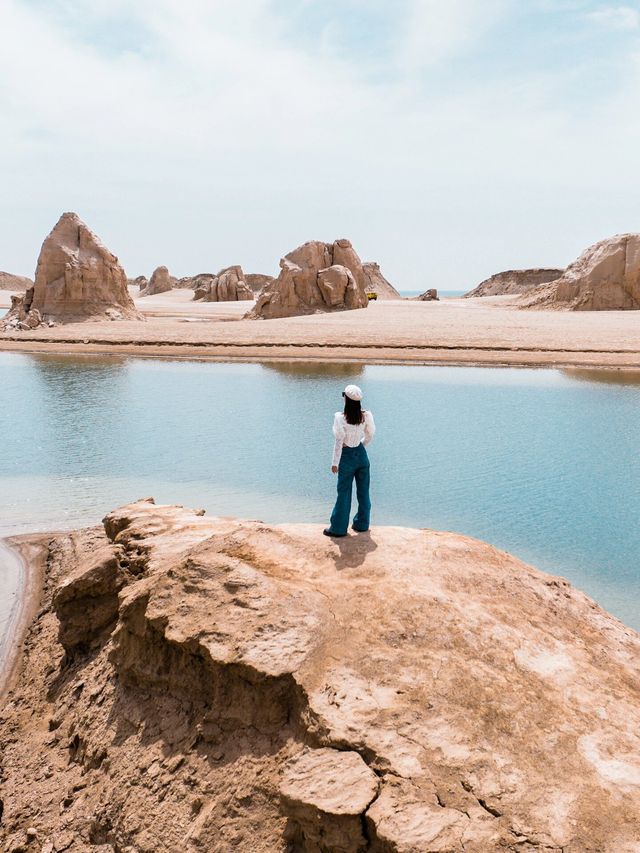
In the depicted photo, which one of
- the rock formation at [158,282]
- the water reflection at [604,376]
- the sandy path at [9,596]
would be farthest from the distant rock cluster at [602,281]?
the rock formation at [158,282]

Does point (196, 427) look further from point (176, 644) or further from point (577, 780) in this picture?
point (577, 780)

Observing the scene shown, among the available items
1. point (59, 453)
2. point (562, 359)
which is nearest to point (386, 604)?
point (59, 453)

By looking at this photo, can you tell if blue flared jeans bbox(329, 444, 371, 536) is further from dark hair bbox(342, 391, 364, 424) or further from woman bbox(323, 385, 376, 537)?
dark hair bbox(342, 391, 364, 424)

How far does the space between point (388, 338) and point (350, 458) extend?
90.6ft

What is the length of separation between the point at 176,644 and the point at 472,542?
9.02 feet

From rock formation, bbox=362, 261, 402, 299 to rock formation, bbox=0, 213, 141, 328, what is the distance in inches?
1279

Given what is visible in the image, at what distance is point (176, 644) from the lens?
5.01 metres

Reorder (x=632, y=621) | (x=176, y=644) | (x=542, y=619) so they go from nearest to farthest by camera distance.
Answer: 1. (x=176, y=644)
2. (x=542, y=619)
3. (x=632, y=621)

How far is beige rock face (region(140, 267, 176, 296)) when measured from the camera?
85062 mm

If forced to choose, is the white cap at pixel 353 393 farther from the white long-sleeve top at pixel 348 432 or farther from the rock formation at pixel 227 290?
the rock formation at pixel 227 290

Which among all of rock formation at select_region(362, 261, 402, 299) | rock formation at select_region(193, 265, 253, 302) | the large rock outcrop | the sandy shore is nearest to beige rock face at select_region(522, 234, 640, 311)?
the large rock outcrop

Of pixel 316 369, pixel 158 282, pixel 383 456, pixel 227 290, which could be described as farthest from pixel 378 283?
pixel 383 456

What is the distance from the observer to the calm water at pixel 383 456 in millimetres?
10172

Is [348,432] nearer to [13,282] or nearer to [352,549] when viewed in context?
[352,549]
